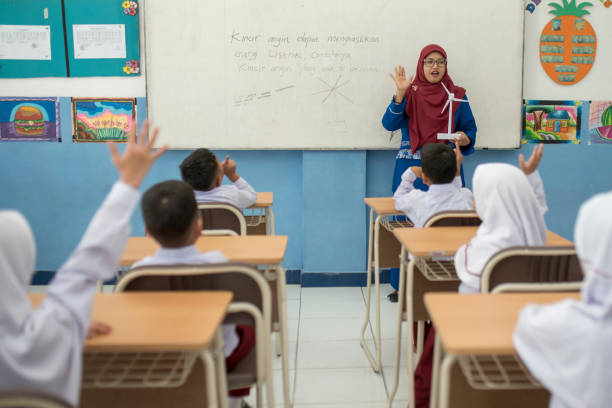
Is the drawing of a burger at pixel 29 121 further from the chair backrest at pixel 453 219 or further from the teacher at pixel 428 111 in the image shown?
the chair backrest at pixel 453 219

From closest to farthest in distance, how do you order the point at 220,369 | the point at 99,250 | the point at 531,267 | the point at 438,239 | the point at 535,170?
the point at 99,250
the point at 220,369
the point at 531,267
the point at 438,239
the point at 535,170

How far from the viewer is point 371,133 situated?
385cm

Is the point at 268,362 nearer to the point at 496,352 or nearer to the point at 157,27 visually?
the point at 496,352

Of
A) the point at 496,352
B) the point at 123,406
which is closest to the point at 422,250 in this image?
the point at 496,352

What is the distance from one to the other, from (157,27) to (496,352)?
349 cm

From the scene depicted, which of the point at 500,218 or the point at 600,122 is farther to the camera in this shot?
the point at 600,122

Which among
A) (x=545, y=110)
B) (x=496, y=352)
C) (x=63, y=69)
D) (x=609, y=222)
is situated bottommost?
(x=496, y=352)

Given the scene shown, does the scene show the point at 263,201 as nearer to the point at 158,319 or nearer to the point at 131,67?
the point at 131,67

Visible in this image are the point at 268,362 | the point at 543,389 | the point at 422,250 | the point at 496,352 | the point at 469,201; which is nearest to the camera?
the point at 496,352

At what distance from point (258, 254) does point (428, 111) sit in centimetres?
224

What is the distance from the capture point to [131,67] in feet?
12.6

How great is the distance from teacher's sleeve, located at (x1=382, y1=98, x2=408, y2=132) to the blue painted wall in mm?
398

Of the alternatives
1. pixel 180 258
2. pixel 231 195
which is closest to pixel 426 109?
pixel 231 195

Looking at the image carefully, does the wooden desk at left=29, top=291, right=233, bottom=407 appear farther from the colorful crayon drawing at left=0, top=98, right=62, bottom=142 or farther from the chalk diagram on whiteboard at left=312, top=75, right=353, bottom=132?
the colorful crayon drawing at left=0, top=98, right=62, bottom=142
